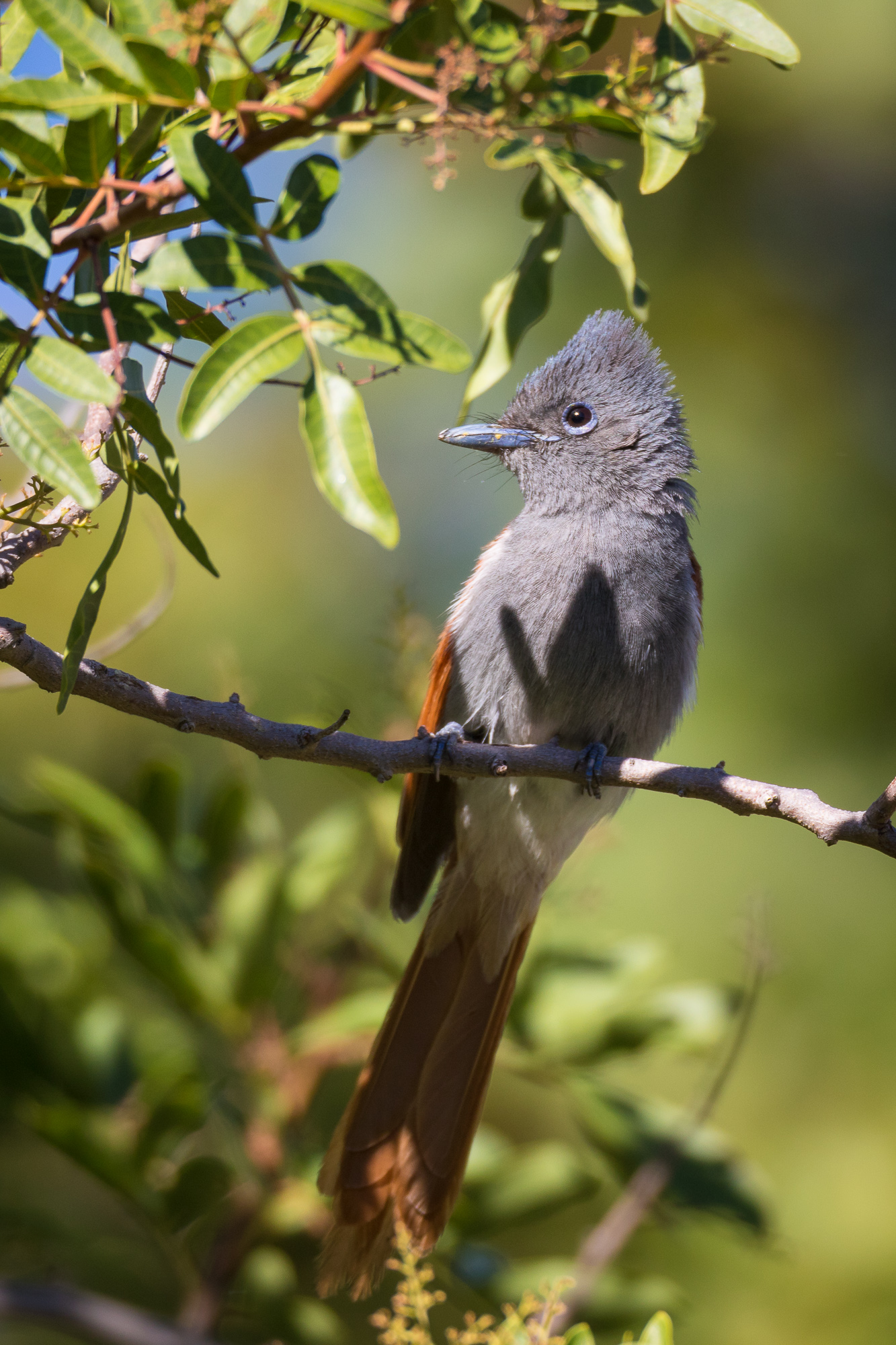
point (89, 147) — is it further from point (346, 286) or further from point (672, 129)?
point (672, 129)

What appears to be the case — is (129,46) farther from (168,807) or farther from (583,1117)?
(583,1117)

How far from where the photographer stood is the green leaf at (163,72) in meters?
1.46

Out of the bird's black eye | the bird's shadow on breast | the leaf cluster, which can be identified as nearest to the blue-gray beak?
the bird's black eye

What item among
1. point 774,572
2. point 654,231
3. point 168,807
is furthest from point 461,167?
point 168,807

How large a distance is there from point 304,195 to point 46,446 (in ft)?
1.61

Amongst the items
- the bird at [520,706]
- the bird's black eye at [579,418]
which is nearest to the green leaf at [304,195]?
the bird at [520,706]

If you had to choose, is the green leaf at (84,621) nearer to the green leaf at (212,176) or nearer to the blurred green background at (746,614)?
the green leaf at (212,176)

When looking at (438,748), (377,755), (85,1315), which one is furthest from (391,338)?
(85,1315)

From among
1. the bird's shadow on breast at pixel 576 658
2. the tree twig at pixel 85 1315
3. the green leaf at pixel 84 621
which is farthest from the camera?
the bird's shadow on breast at pixel 576 658

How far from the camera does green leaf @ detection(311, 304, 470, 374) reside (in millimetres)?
1556

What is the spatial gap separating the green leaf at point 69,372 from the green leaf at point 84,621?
255 millimetres

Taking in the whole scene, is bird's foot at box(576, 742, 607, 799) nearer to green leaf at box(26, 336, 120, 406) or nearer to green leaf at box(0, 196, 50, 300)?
green leaf at box(26, 336, 120, 406)

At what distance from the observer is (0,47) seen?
181 centimetres

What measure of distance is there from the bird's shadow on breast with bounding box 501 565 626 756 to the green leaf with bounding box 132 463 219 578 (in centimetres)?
177
